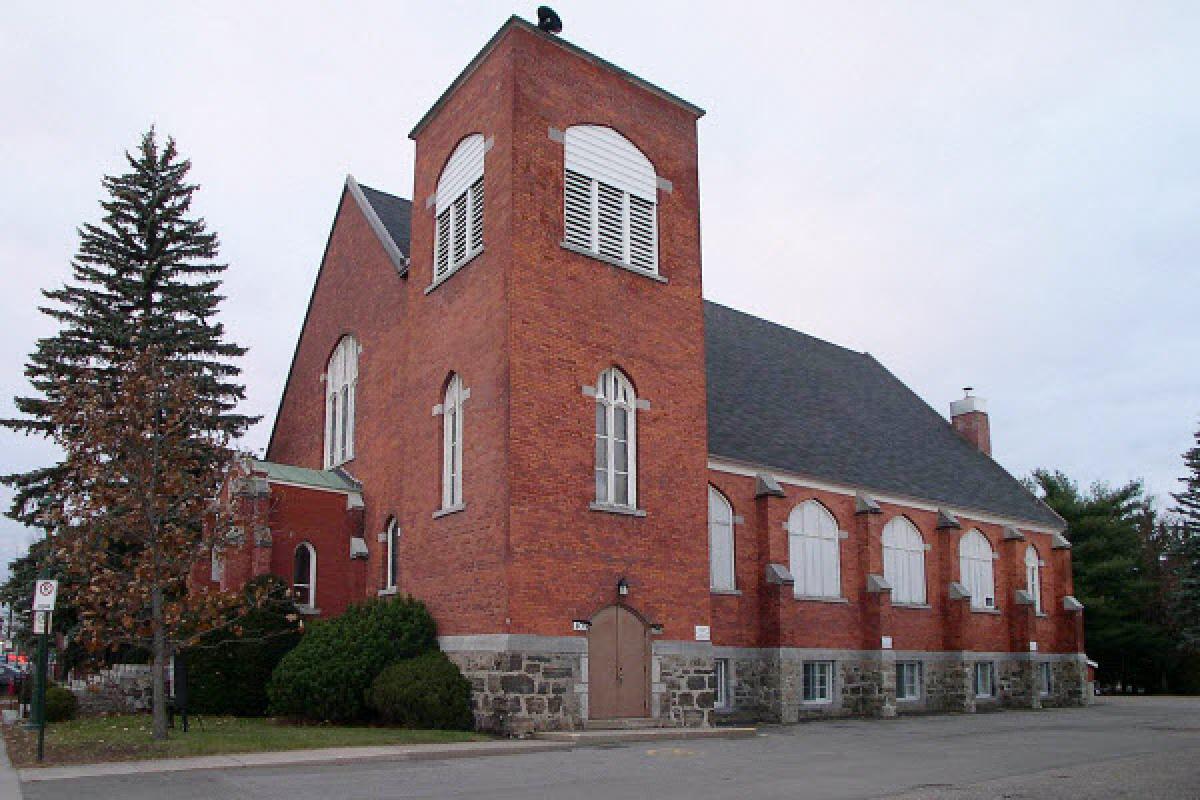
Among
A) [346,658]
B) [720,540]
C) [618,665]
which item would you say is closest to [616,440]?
[618,665]

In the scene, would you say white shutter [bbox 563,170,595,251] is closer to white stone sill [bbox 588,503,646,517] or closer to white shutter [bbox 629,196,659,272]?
white shutter [bbox 629,196,659,272]

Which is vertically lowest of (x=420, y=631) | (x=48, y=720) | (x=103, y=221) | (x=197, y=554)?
(x=48, y=720)

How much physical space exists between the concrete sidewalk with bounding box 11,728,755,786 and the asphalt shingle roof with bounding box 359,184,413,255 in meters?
14.4

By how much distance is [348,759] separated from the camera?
48.5 ft

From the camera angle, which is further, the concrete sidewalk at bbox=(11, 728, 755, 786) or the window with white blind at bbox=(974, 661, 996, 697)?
the window with white blind at bbox=(974, 661, 996, 697)

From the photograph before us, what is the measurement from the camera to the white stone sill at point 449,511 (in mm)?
21266

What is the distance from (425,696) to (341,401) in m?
12.5

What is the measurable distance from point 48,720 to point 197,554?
7.62 metres

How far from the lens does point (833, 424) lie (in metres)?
34.1

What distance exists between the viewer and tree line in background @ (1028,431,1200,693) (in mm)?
47531

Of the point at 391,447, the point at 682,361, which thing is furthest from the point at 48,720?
the point at 682,361

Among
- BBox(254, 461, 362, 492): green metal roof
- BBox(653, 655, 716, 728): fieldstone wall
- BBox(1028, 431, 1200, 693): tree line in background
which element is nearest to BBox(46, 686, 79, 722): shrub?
BBox(254, 461, 362, 492): green metal roof

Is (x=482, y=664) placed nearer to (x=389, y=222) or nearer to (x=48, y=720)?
(x=48, y=720)

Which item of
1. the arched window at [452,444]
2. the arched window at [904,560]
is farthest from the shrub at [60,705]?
the arched window at [904,560]
